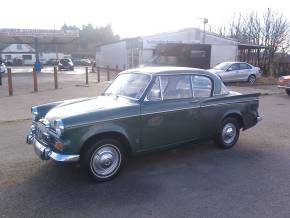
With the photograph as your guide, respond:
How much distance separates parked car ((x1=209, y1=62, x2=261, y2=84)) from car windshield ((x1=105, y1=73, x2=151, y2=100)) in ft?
43.1

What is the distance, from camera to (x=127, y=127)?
15.0 feet

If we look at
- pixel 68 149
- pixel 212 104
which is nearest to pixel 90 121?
pixel 68 149

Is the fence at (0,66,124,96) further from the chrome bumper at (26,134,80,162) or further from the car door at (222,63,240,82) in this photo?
the chrome bumper at (26,134,80,162)

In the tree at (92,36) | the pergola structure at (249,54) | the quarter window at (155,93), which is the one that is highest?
the tree at (92,36)

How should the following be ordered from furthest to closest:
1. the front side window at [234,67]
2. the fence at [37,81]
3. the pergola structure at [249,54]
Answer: the pergola structure at [249,54] < the front side window at [234,67] < the fence at [37,81]

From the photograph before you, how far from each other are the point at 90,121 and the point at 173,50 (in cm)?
1677

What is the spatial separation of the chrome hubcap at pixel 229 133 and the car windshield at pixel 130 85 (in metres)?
1.97

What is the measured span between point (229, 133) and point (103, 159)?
9.12 feet

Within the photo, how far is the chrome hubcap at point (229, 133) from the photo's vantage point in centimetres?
601

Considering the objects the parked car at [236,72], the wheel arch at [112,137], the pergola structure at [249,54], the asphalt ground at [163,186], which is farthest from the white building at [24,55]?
the wheel arch at [112,137]

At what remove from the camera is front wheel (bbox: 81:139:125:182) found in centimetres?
432

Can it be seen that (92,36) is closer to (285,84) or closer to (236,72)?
(236,72)

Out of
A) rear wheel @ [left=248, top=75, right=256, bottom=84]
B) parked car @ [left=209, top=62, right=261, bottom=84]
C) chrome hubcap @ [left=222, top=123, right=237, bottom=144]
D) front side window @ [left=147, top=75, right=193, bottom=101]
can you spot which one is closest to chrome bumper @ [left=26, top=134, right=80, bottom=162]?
front side window @ [left=147, top=75, right=193, bottom=101]

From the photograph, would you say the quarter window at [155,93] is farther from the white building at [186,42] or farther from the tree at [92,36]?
the tree at [92,36]
